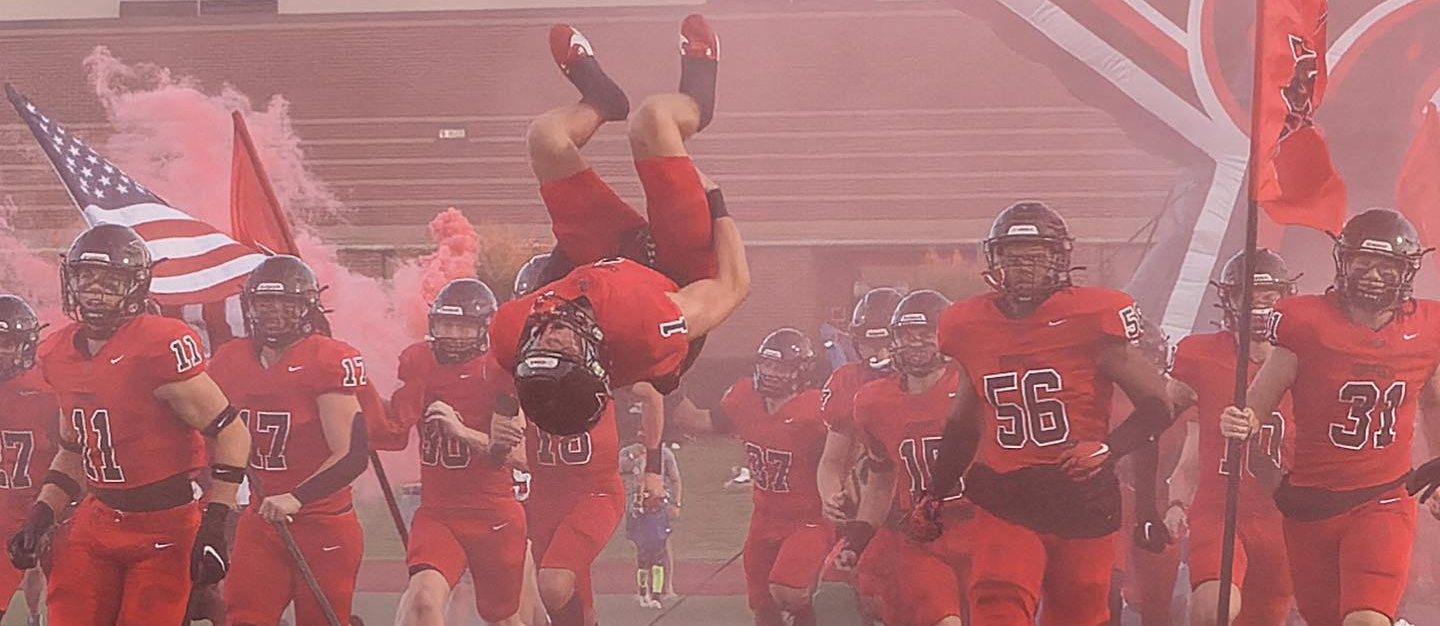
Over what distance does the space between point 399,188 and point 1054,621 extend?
1722mm

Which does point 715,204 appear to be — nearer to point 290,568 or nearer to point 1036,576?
point 1036,576

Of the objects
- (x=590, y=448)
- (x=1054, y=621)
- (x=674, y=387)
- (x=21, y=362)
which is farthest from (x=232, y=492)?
(x=1054, y=621)

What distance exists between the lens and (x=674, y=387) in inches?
115

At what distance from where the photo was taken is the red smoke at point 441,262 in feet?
9.95

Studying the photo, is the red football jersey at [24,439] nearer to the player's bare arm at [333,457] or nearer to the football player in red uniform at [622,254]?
the player's bare arm at [333,457]

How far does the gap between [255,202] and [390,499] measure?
74 cm

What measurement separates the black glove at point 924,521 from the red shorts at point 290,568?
4.07 ft

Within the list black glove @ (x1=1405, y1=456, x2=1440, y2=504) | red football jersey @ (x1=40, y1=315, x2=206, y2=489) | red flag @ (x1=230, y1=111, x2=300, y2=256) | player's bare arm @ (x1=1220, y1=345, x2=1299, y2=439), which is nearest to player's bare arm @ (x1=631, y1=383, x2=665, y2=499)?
red flag @ (x1=230, y1=111, x2=300, y2=256)

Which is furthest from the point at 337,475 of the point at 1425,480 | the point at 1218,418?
the point at 1425,480

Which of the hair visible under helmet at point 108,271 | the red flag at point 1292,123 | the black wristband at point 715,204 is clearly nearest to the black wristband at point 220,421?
the hair visible under helmet at point 108,271

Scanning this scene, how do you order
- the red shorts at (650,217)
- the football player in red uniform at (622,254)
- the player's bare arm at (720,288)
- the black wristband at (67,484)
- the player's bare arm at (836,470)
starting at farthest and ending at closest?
the black wristband at (67,484) → the player's bare arm at (836,470) → the red shorts at (650,217) → the player's bare arm at (720,288) → the football player in red uniform at (622,254)

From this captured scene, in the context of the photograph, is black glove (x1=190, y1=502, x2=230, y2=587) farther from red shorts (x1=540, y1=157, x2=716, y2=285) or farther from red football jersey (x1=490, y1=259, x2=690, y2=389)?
red shorts (x1=540, y1=157, x2=716, y2=285)

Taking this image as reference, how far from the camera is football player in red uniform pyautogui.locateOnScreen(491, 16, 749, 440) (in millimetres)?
2451

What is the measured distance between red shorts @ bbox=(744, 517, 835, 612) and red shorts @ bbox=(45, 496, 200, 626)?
127cm
